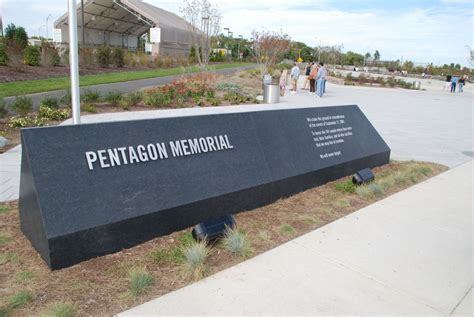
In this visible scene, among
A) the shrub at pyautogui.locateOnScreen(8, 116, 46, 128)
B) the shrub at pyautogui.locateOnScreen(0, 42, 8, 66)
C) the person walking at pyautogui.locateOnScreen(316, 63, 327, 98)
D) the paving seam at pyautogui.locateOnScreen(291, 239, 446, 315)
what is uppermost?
the shrub at pyautogui.locateOnScreen(0, 42, 8, 66)

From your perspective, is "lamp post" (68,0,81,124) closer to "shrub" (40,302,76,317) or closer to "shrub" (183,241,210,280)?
"shrub" (183,241,210,280)

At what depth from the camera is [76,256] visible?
338 centimetres

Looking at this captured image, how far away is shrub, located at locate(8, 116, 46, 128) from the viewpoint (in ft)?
30.5

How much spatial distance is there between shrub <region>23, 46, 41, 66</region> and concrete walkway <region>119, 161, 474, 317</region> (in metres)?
25.8

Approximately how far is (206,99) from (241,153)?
11.4 metres

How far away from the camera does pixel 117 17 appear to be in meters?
55.8

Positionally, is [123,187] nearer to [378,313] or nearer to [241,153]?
[241,153]

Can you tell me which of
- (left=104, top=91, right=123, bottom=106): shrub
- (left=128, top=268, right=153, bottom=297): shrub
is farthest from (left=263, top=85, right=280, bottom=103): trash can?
(left=128, top=268, right=153, bottom=297): shrub

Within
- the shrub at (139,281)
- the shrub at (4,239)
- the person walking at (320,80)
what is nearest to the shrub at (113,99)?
the shrub at (4,239)

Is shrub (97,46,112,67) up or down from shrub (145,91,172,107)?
up

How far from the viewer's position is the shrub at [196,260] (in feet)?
11.1

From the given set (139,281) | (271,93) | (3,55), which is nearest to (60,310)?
(139,281)

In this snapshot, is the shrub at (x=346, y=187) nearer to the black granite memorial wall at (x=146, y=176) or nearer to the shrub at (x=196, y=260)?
the black granite memorial wall at (x=146, y=176)

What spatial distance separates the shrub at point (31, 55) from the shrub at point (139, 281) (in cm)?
2605
